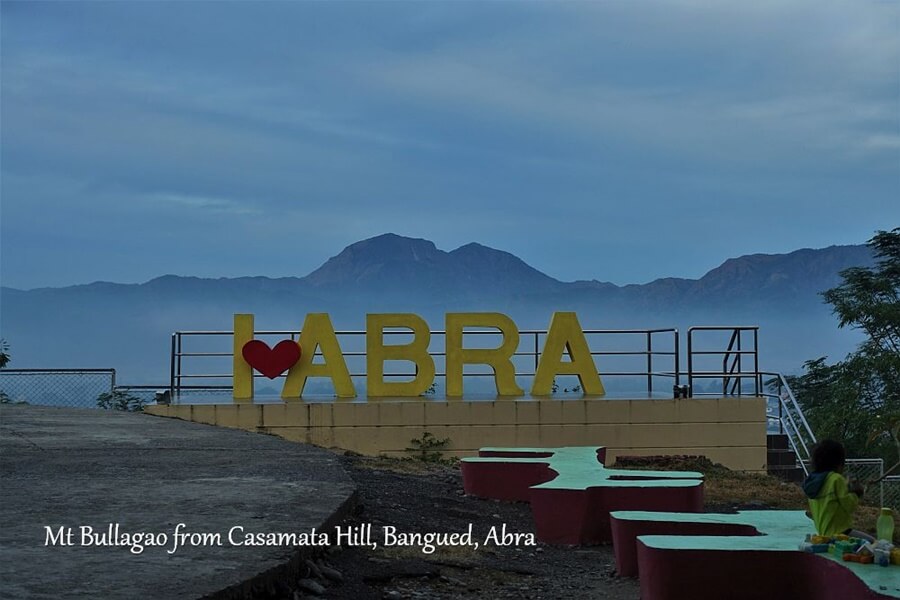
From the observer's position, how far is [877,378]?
2975 cm

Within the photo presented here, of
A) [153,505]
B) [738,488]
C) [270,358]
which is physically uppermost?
[270,358]

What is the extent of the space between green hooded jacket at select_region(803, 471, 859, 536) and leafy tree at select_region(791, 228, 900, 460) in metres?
21.2

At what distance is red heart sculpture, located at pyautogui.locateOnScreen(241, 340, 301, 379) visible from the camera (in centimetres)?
1608

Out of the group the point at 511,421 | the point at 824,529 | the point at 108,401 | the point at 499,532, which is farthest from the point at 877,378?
the point at 824,529

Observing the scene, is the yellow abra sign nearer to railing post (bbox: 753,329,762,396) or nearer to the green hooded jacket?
railing post (bbox: 753,329,762,396)

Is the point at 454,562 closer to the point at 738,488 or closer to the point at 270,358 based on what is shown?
the point at 738,488

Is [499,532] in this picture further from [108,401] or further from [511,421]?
[108,401]

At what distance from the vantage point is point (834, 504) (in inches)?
237

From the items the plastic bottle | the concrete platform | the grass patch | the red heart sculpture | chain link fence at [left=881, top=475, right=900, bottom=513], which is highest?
the red heart sculpture

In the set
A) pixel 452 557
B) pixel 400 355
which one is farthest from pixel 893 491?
pixel 452 557

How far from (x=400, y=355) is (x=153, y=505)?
9.73 m

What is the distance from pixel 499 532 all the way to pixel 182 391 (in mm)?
9909

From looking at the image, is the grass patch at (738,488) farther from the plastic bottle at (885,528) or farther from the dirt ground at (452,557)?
the plastic bottle at (885,528)

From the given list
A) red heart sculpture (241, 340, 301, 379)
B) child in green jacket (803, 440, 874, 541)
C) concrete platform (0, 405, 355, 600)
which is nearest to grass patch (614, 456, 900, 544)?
child in green jacket (803, 440, 874, 541)
